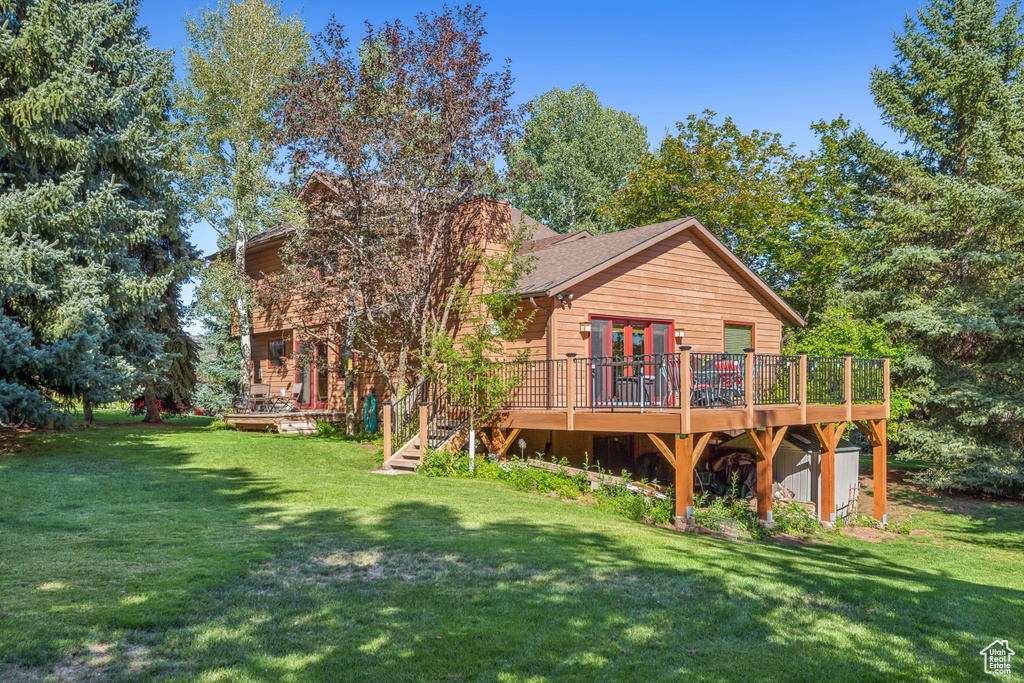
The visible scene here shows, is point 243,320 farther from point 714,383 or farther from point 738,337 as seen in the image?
point 714,383

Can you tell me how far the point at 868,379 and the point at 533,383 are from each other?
7696 millimetres

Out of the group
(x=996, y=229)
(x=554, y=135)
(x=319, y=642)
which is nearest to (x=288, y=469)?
(x=319, y=642)

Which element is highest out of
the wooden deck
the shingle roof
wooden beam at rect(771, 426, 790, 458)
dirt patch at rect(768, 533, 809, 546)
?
the shingle roof

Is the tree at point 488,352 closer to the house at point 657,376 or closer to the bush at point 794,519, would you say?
the house at point 657,376

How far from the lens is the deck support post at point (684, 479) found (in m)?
11.6

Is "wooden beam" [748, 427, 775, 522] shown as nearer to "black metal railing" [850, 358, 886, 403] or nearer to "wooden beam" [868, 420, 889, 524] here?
"black metal railing" [850, 358, 886, 403]

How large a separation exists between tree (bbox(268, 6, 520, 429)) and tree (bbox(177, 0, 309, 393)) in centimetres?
821

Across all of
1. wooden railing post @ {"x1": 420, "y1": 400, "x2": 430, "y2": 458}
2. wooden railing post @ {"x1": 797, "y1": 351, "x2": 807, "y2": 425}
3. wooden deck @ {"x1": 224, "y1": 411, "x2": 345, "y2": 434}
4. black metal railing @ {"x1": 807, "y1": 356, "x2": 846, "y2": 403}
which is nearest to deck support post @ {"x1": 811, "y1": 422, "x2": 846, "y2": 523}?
black metal railing @ {"x1": 807, "y1": 356, "x2": 846, "y2": 403}

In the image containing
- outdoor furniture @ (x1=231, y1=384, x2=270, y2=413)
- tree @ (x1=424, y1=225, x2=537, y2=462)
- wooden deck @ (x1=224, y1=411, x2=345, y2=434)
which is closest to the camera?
tree @ (x1=424, y1=225, x2=537, y2=462)

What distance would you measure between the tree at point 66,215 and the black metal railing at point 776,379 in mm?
13246

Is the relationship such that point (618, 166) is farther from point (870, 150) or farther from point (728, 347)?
point (728, 347)

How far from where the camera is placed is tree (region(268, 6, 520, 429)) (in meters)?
17.1

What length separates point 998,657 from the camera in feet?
19.5

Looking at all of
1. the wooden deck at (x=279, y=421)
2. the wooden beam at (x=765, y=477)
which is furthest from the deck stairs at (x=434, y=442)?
the wooden deck at (x=279, y=421)
